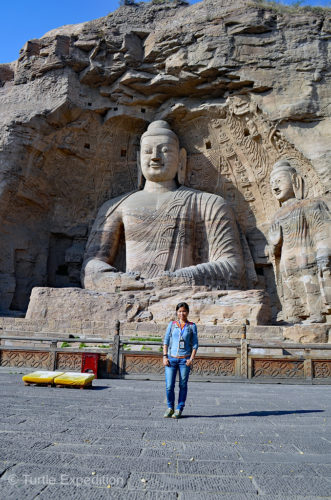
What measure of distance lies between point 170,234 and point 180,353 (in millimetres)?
6875

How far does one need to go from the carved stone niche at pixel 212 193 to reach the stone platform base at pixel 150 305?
18mm

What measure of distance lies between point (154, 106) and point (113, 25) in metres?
2.21

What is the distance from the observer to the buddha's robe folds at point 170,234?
9844mm

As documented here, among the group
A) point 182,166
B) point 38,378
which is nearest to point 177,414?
point 38,378

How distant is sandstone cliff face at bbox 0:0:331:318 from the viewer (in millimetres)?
9680

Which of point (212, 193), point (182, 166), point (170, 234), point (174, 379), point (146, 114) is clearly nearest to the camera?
point (174, 379)

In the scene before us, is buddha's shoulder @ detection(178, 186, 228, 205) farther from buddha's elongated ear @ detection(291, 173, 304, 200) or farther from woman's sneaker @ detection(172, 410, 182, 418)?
woman's sneaker @ detection(172, 410, 182, 418)

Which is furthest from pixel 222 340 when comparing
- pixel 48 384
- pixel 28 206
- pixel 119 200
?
pixel 28 206

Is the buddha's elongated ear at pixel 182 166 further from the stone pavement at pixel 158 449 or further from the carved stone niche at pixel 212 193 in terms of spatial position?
the stone pavement at pixel 158 449

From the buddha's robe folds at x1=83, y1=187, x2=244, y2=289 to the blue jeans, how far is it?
A: 6285 mm

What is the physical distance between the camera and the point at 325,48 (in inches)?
375

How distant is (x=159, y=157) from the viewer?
1073cm

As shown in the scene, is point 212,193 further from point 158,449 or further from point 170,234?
point 158,449

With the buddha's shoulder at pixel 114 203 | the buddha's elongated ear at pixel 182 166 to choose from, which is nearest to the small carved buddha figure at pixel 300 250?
the buddha's elongated ear at pixel 182 166
